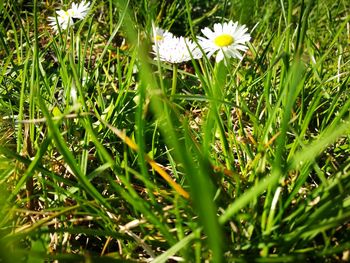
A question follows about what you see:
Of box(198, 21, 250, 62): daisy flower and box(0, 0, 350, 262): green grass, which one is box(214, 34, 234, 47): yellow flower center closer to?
box(198, 21, 250, 62): daisy flower

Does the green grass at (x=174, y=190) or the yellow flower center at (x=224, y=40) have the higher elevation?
the yellow flower center at (x=224, y=40)

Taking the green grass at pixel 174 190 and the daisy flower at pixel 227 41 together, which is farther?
the daisy flower at pixel 227 41

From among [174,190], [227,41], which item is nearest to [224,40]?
[227,41]

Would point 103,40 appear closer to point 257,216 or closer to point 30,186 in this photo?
point 30,186

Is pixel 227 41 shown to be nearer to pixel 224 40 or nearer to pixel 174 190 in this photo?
pixel 224 40

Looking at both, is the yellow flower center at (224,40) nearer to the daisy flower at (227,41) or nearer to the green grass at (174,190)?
the daisy flower at (227,41)

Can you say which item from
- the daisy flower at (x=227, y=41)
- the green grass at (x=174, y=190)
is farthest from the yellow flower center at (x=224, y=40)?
the green grass at (x=174, y=190)

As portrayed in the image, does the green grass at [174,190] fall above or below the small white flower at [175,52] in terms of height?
below

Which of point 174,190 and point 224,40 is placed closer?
point 174,190
